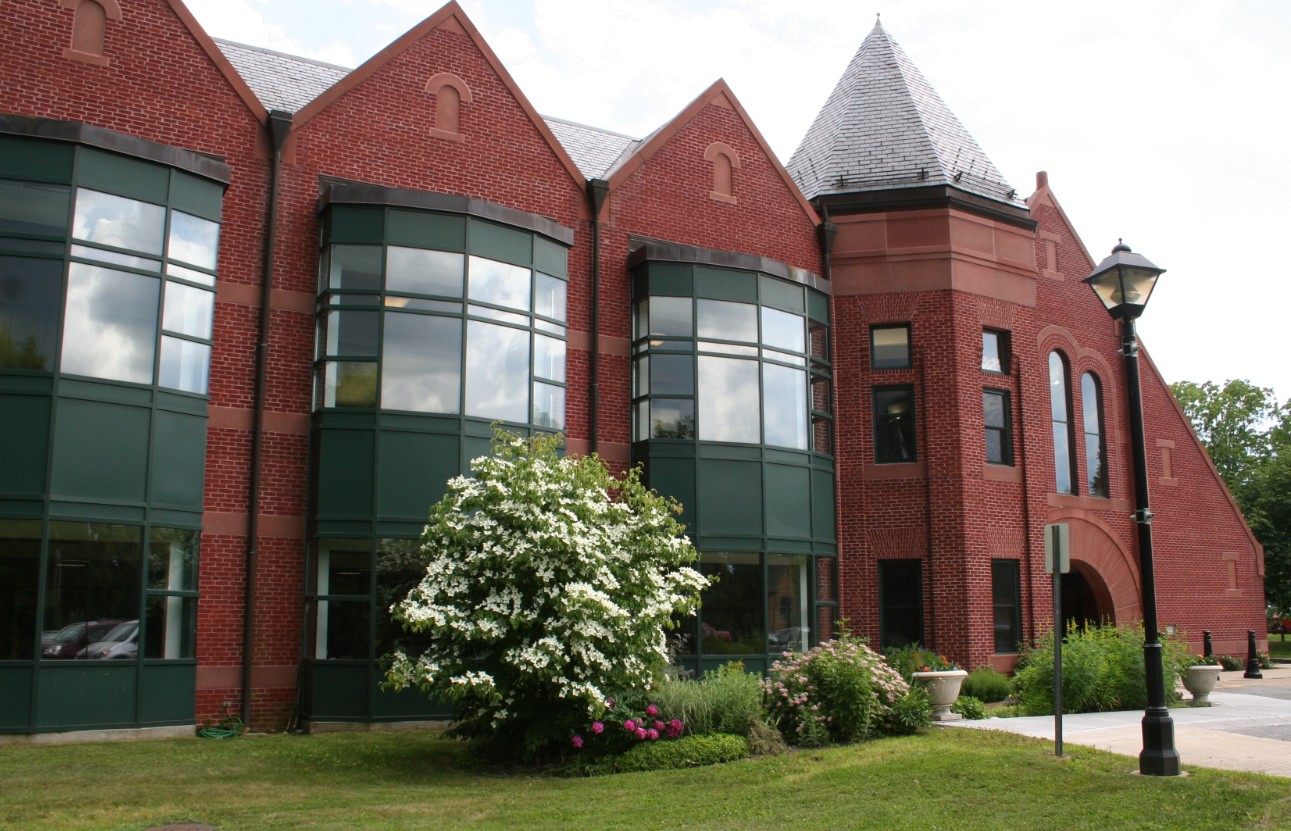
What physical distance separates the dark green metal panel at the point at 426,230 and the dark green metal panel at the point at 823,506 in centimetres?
762

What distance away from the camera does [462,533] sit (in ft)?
44.8

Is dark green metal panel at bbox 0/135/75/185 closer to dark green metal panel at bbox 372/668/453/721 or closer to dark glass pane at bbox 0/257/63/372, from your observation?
dark glass pane at bbox 0/257/63/372

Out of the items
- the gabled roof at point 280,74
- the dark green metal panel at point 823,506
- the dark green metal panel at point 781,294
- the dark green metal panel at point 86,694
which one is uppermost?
→ the gabled roof at point 280,74

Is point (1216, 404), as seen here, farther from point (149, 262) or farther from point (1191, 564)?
point (149, 262)

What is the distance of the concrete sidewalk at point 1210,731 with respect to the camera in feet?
42.1

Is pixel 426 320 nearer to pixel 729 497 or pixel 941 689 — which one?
pixel 729 497

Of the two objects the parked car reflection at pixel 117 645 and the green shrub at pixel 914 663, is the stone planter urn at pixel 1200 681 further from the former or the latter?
the parked car reflection at pixel 117 645

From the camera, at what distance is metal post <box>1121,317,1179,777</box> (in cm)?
1175

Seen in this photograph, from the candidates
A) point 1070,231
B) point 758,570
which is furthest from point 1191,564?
point 758,570

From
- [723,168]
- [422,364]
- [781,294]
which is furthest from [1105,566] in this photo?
[422,364]

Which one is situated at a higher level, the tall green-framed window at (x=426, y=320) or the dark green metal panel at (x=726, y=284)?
the dark green metal panel at (x=726, y=284)

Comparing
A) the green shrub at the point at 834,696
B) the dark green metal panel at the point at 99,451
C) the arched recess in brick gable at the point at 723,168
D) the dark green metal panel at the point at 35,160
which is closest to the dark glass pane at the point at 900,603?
the green shrub at the point at 834,696

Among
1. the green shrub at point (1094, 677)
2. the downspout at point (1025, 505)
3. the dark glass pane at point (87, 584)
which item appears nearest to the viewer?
the dark glass pane at point (87, 584)

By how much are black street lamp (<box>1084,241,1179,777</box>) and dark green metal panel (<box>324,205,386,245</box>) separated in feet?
32.6
